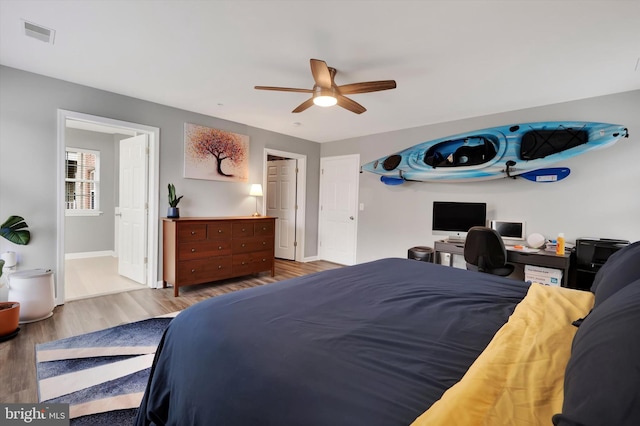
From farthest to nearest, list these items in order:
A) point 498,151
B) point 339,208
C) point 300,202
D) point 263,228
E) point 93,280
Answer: point 300,202
point 339,208
point 263,228
point 93,280
point 498,151

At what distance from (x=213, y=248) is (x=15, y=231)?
183cm

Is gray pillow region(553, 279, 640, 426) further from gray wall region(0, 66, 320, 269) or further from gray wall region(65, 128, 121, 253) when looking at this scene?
gray wall region(65, 128, 121, 253)

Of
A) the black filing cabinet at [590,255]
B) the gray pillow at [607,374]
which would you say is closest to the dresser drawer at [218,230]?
the gray pillow at [607,374]

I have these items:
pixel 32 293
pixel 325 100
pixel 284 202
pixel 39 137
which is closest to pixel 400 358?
pixel 325 100

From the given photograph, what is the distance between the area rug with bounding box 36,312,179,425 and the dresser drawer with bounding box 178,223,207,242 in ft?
3.82

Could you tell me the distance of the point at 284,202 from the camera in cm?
588

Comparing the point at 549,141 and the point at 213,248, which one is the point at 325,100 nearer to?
the point at 213,248

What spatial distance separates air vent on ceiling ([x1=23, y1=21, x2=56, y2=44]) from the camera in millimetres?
2113

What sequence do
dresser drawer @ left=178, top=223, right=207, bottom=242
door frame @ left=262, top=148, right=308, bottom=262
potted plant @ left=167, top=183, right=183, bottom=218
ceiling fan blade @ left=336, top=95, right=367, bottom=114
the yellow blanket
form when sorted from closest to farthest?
the yellow blanket → ceiling fan blade @ left=336, top=95, right=367, bottom=114 → dresser drawer @ left=178, top=223, right=207, bottom=242 → potted plant @ left=167, top=183, right=183, bottom=218 → door frame @ left=262, top=148, right=308, bottom=262

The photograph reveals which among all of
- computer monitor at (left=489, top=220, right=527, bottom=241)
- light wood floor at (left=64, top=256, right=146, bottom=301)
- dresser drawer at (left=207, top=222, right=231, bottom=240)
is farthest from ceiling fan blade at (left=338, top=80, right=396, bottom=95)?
light wood floor at (left=64, top=256, right=146, bottom=301)

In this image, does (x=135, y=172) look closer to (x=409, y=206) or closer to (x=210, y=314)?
(x=210, y=314)

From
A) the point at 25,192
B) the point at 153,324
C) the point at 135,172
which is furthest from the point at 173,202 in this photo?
the point at 153,324

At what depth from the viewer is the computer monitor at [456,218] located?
12.5 feet

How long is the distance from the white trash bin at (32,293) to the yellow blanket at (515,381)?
3.50 meters
